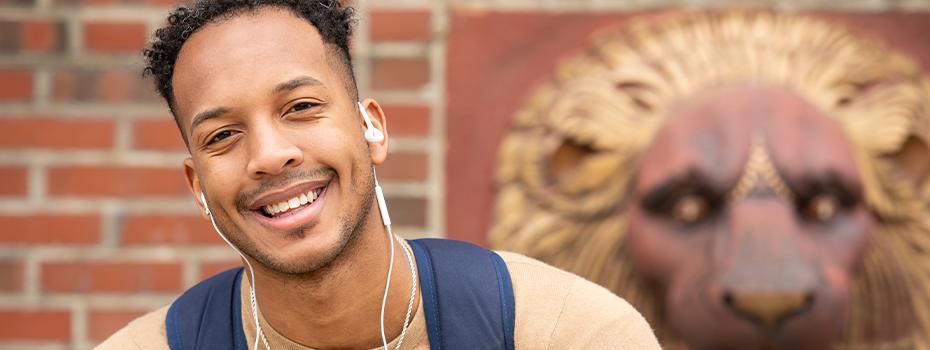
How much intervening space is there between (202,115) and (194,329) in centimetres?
35

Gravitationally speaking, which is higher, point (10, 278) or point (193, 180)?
point (193, 180)

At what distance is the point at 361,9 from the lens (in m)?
2.63

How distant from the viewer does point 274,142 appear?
1.83m

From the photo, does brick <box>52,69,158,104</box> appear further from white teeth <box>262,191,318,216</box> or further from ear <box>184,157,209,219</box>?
white teeth <box>262,191,318,216</box>

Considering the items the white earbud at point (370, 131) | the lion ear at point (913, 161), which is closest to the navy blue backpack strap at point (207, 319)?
the white earbud at point (370, 131)

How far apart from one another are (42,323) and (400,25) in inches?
36.2

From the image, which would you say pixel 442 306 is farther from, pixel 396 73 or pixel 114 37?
pixel 114 37

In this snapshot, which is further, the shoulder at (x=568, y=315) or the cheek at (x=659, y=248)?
the cheek at (x=659, y=248)

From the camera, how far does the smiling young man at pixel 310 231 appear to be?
73.3 inches

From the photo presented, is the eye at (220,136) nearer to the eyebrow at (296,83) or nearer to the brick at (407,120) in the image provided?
the eyebrow at (296,83)

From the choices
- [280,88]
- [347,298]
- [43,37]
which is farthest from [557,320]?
[43,37]

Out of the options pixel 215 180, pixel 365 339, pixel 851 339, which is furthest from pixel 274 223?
pixel 851 339

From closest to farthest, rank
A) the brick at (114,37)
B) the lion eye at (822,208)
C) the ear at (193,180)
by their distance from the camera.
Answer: the ear at (193,180) → the lion eye at (822,208) → the brick at (114,37)

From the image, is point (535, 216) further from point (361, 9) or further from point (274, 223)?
point (274, 223)
